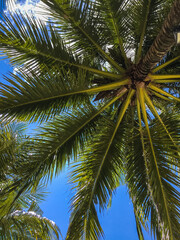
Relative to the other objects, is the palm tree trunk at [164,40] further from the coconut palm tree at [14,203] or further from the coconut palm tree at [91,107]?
the coconut palm tree at [14,203]

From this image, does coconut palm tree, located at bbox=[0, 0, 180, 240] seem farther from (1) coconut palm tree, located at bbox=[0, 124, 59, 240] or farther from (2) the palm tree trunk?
(1) coconut palm tree, located at bbox=[0, 124, 59, 240]

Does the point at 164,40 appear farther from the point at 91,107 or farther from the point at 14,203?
the point at 14,203

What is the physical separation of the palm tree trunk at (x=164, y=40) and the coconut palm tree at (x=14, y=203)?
2.81 meters

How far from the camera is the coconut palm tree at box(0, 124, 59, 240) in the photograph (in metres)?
4.82

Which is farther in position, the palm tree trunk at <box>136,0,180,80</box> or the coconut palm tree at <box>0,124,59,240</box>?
the coconut palm tree at <box>0,124,59,240</box>

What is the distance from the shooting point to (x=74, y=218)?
4.98 meters

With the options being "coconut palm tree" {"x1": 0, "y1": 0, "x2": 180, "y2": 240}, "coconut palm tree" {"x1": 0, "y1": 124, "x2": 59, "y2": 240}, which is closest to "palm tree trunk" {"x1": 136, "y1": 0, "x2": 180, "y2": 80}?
"coconut palm tree" {"x1": 0, "y1": 0, "x2": 180, "y2": 240}

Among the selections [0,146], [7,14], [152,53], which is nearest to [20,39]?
[7,14]

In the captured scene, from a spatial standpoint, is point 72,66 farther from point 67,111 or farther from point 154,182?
point 154,182

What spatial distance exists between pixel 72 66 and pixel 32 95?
1.53 metres

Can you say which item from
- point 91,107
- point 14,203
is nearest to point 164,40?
point 91,107

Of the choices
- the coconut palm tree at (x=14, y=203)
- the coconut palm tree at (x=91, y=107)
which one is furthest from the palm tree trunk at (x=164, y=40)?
the coconut palm tree at (x=14, y=203)

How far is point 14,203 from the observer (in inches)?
197

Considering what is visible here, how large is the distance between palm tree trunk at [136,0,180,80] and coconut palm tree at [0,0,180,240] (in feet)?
0.27
